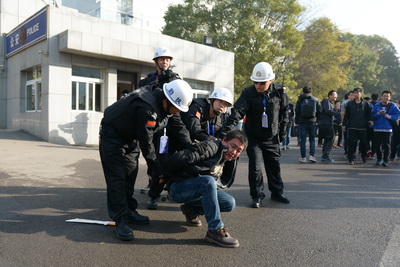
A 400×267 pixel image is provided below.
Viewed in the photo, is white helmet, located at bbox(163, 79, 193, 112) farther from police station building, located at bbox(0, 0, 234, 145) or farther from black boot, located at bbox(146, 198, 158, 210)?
police station building, located at bbox(0, 0, 234, 145)

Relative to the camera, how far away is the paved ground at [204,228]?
2.81 meters

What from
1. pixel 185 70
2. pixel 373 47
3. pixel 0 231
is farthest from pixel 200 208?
pixel 373 47

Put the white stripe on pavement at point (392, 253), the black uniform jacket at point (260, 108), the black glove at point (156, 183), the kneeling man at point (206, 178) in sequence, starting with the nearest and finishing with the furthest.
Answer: the white stripe on pavement at point (392, 253)
the kneeling man at point (206, 178)
the black glove at point (156, 183)
the black uniform jacket at point (260, 108)

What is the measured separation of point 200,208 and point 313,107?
19.7 feet

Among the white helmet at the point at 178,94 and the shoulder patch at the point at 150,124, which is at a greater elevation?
the white helmet at the point at 178,94

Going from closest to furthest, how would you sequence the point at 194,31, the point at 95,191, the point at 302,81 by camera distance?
the point at 95,191 < the point at 194,31 < the point at 302,81

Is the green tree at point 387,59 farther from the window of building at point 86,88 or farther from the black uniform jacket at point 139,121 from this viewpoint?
the black uniform jacket at point 139,121

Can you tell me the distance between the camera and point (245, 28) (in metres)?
20.8

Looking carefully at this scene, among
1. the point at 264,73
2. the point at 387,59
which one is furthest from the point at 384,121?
the point at 387,59

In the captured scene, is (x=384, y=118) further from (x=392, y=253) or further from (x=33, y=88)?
(x=33, y=88)

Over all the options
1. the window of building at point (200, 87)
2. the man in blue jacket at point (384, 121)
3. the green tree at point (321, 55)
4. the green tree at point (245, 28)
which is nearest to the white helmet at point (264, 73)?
the man in blue jacket at point (384, 121)

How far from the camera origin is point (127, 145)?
3.43m

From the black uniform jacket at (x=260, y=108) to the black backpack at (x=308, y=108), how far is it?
403cm

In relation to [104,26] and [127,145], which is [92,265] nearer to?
[127,145]
